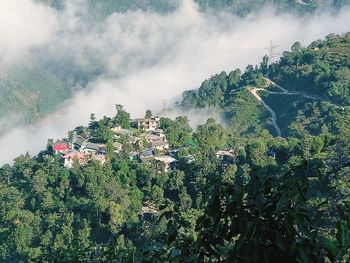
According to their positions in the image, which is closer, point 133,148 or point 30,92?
point 133,148

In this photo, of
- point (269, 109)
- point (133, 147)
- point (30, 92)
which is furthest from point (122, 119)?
point (30, 92)

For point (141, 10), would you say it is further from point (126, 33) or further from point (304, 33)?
point (304, 33)

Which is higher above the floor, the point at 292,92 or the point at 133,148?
the point at 133,148

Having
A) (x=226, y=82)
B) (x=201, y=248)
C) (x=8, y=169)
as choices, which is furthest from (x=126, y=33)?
(x=201, y=248)

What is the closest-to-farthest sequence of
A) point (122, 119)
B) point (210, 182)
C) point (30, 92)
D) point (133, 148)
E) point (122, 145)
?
point (210, 182) < point (122, 145) < point (133, 148) < point (122, 119) < point (30, 92)

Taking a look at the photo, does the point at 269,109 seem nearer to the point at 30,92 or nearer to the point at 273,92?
the point at 273,92

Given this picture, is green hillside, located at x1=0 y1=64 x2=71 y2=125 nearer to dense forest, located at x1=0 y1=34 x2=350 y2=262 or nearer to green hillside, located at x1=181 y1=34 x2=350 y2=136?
green hillside, located at x1=181 y1=34 x2=350 y2=136
